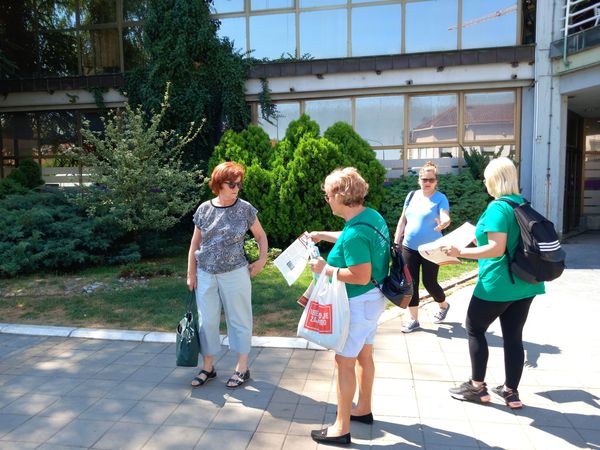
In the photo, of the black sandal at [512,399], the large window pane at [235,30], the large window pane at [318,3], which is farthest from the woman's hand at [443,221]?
the large window pane at [235,30]

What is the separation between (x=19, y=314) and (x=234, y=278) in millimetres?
3808

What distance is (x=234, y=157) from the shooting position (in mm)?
10320

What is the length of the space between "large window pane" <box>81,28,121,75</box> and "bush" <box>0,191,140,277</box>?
546 cm

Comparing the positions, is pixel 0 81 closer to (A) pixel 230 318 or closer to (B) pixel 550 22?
(A) pixel 230 318

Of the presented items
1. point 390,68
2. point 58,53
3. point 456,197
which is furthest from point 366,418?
point 58,53

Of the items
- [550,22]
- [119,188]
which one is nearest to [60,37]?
[119,188]

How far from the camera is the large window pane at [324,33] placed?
38.8 ft

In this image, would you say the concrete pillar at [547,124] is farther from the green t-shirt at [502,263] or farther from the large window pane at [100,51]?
the large window pane at [100,51]

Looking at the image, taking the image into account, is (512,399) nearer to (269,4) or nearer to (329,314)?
(329,314)

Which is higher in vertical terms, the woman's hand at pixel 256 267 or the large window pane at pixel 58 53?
the large window pane at pixel 58 53

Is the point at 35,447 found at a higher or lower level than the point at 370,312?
lower

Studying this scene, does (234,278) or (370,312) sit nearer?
(370,312)

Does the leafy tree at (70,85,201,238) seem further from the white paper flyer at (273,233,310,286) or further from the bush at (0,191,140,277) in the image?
the white paper flyer at (273,233,310,286)

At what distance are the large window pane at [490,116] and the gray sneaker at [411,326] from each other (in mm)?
7347
